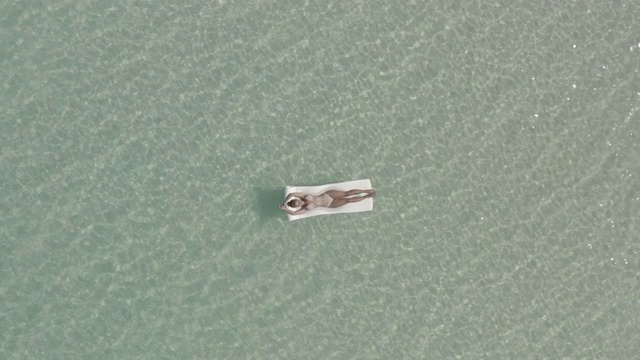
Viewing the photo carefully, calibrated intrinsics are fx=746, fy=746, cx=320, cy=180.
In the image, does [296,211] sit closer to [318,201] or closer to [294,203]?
[294,203]

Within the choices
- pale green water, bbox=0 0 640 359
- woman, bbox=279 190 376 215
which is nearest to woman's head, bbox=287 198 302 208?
woman, bbox=279 190 376 215

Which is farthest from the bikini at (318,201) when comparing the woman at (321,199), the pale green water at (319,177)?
the pale green water at (319,177)

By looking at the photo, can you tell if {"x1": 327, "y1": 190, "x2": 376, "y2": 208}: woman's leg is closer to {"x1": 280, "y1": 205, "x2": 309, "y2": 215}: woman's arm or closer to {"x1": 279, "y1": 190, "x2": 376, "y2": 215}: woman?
{"x1": 279, "y1": 190, "x2": 376, "y2": 215}: woman

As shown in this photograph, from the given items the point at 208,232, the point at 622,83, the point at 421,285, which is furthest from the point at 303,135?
the point at 622,83

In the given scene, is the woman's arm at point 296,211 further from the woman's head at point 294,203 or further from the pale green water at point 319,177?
the pale green water at point 319,177

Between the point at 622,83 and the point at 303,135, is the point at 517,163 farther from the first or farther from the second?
the point at 303,135
